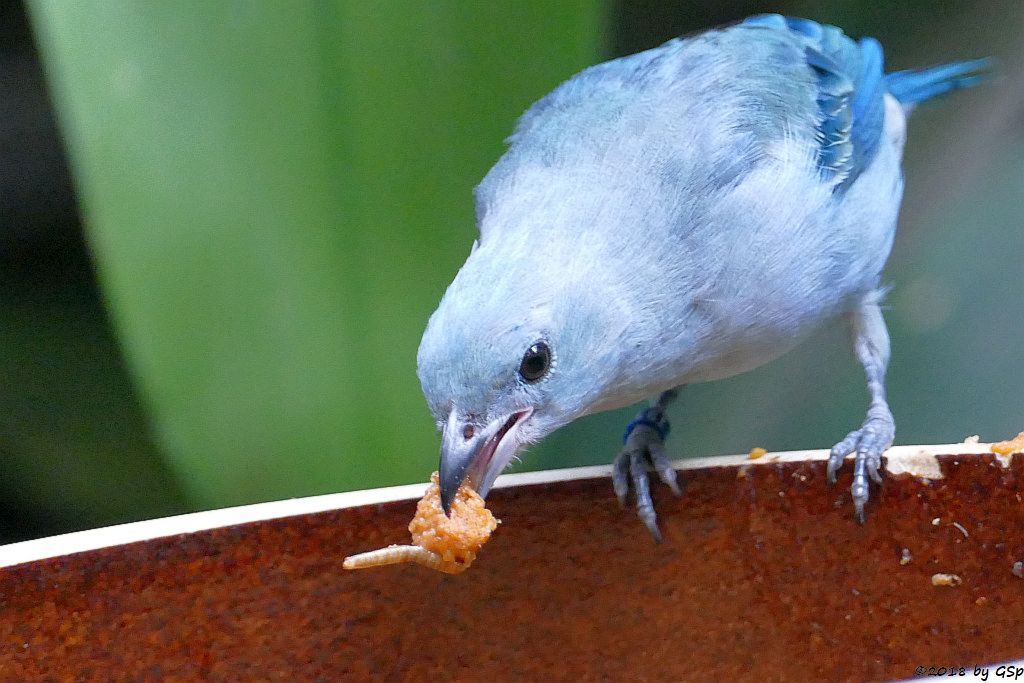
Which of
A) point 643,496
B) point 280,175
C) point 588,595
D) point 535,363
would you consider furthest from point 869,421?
point 280,175

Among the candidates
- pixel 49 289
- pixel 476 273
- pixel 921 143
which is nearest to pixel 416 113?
pixel 476 273

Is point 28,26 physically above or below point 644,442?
above

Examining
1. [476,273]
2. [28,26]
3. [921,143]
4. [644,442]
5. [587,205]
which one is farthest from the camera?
[921,143]

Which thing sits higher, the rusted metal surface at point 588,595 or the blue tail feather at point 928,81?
the blue tail feather at point 928,81

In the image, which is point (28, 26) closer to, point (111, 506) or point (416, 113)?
point (416, 113)

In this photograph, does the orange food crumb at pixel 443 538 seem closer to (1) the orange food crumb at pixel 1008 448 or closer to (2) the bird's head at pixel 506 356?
(2) the bird's head at pixel 506 356

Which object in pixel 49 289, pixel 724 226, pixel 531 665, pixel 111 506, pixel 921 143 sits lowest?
pixel 111 506

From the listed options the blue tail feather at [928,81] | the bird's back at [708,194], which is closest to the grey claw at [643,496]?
the bird's back at [708,194]
